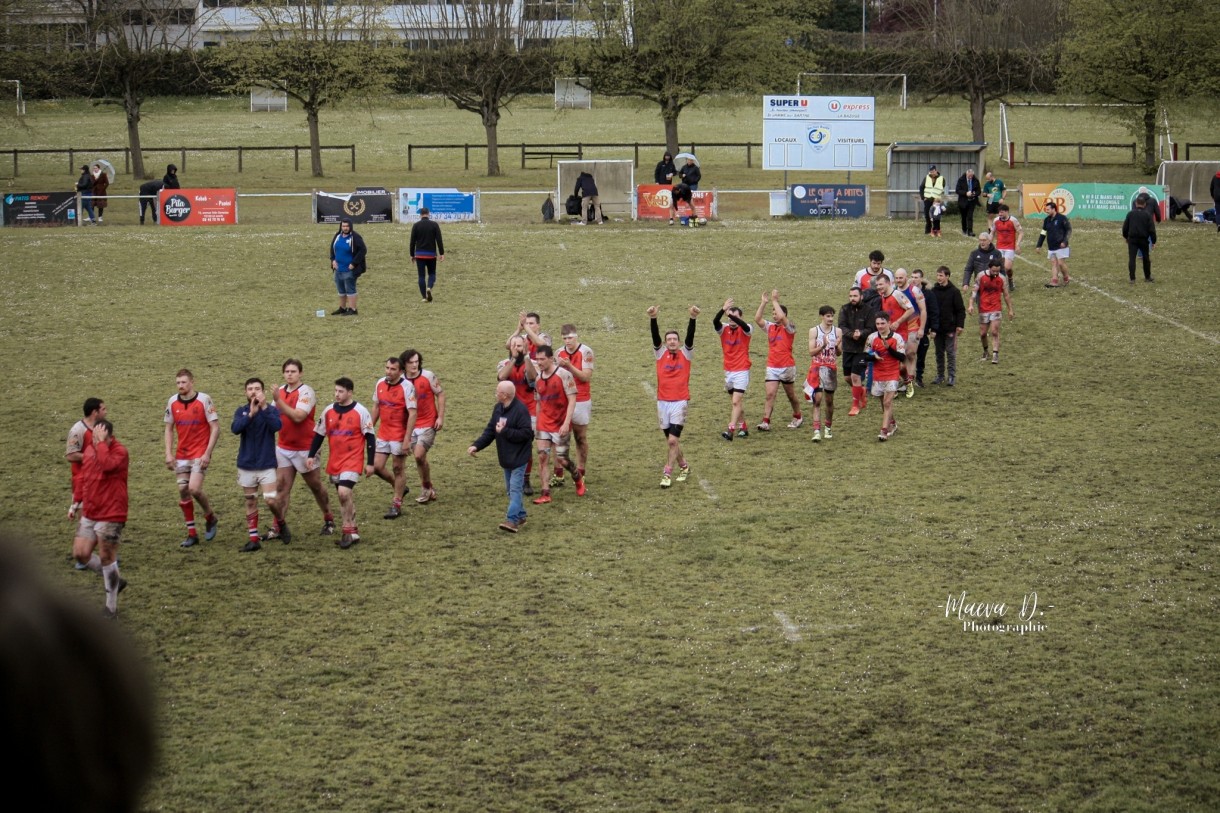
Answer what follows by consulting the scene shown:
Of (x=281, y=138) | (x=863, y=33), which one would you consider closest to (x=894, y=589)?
(x=281, y=138)

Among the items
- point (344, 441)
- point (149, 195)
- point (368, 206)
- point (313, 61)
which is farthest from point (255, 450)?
point (313, 61)

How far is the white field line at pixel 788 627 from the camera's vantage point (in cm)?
1223

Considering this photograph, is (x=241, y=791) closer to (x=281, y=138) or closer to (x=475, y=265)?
(x=475, y=265)

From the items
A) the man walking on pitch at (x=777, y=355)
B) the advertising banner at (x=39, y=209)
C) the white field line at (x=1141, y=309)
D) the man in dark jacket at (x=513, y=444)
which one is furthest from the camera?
the advertising banner at (x=39, y=209)

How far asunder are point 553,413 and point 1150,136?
44.7 meters

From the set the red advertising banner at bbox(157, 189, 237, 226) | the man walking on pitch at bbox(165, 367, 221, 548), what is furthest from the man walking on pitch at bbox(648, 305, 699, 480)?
the red advertising banner at bbox(157, 189, 237, 226)

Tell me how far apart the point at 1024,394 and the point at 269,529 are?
13350 millimetres

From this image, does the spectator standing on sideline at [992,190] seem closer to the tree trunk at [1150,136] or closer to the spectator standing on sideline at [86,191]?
the tree trunk at [1150,136]

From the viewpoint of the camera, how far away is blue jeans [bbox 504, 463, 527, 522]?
1555 centimetres

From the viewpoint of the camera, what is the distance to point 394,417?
16188 millimetres

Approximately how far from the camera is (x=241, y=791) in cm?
941

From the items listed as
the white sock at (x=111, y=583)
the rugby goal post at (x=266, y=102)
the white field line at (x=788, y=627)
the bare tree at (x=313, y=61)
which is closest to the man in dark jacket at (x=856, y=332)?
the white field line at (x=788, y=627)

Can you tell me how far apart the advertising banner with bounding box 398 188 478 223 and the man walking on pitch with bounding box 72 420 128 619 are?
92.8ft

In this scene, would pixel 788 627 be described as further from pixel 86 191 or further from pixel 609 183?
pixel 86 191
